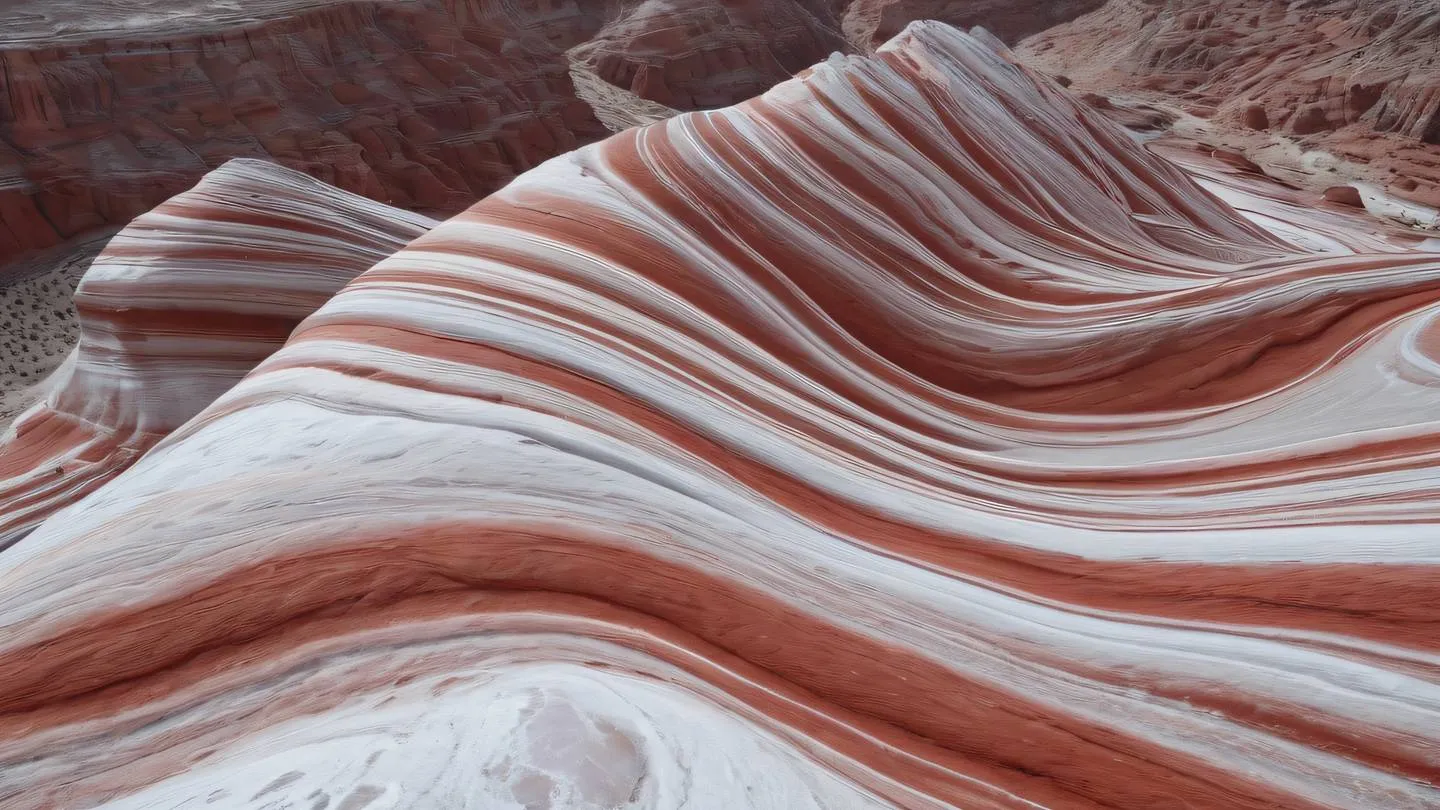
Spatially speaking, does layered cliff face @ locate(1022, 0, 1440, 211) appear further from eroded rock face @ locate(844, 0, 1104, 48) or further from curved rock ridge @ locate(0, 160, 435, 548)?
curved rock ridge @ locate(0, 160, 435, 548)

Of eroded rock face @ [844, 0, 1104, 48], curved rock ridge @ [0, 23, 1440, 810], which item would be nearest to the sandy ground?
curved rock ridge @ [0, 23, 1440, 810]

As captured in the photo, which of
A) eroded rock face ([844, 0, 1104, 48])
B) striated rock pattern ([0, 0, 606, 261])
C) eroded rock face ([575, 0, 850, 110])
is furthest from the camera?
eroded rock face ([844, 0, 1104, 48])

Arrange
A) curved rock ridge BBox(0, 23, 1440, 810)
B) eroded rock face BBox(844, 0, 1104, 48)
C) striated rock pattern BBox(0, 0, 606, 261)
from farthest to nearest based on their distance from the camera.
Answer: eroded rock face BBox(844, 0, 1104, 48)
striated rock pattern BBox(0, 0, 606, 261)
curved rock ridge BBox(0, 23, 1440, 810)

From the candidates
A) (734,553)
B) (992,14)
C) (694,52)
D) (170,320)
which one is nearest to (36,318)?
(170,320)

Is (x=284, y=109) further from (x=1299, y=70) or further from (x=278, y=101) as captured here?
(x=1299, y=70)

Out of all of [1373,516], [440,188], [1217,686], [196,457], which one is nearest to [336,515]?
[196,457]

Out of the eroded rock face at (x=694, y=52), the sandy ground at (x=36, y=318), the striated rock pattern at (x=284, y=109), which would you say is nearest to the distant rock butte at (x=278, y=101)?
the striated rock pattern at (x=284, y=109)
